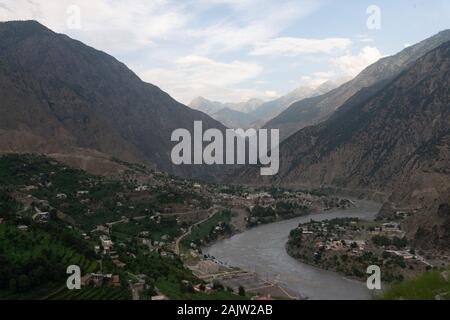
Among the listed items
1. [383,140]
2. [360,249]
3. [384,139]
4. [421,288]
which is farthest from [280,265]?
[384,139]

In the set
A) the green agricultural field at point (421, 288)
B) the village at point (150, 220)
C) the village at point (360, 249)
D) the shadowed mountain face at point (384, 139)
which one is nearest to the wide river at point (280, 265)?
the village at point (360, 249)

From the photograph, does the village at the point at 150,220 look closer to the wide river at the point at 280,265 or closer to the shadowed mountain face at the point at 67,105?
the wide river at the point at 280,265

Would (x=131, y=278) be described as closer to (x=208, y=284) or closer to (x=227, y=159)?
(x=208, y=284)

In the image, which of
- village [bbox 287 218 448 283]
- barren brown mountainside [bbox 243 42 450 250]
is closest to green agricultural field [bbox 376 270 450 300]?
village [bbox 287 218 448 283]

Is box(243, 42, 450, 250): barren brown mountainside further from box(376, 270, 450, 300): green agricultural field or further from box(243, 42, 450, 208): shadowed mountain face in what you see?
box(376, 270, 450, 300): green agricultural field

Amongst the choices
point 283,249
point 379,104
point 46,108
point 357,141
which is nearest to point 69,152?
point 46,108
